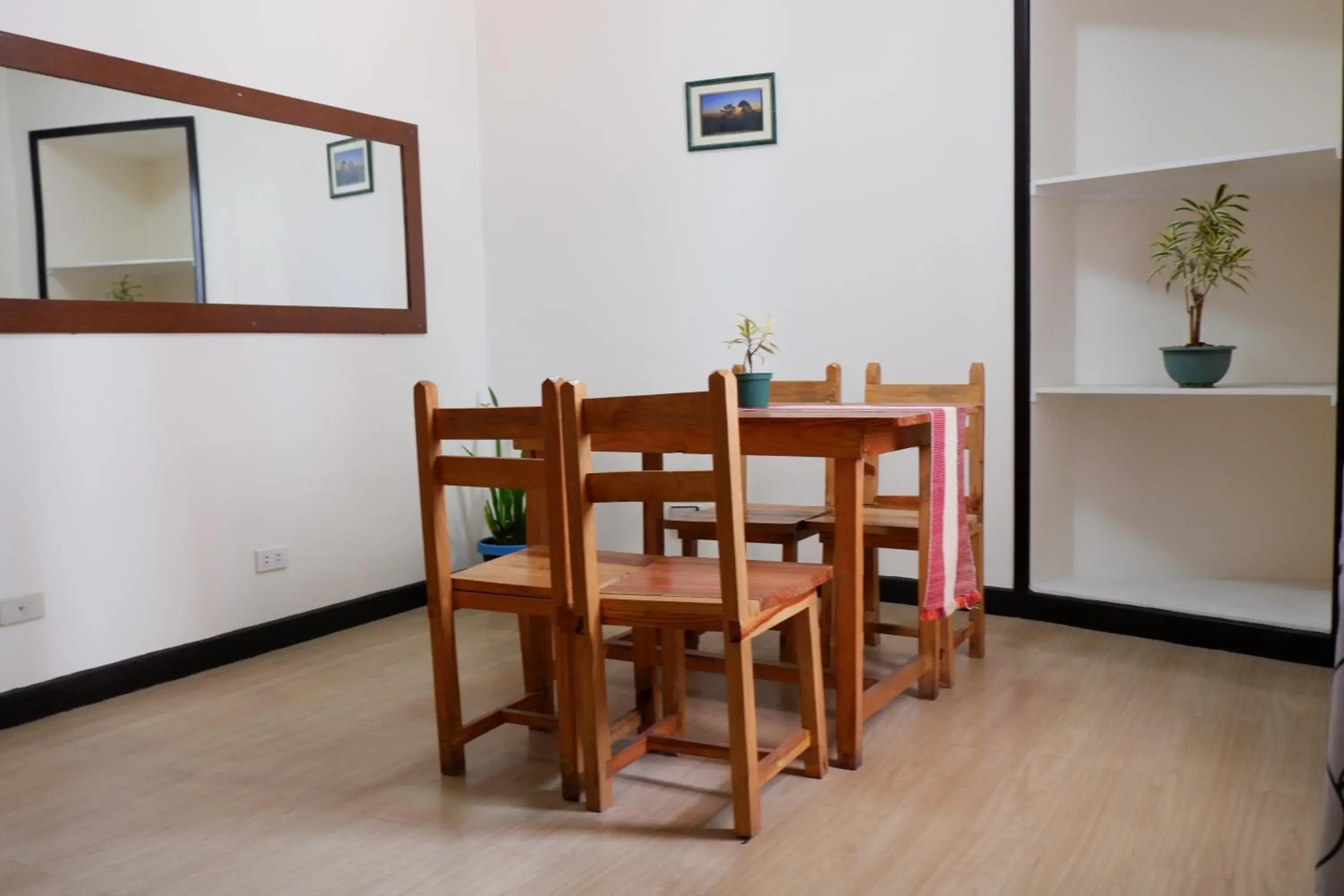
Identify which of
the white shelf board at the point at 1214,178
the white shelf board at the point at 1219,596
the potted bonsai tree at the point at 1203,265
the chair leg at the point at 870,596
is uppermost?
the white shelf board at the point at 1214,178

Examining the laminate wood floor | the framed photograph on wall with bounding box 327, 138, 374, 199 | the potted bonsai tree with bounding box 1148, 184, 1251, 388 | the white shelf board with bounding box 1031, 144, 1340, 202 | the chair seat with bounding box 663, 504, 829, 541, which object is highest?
the framed photograph on wall with bounding box 327, 138, 374, 199

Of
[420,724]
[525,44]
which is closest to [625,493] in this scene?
[420,724]

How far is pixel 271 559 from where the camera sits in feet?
12.0

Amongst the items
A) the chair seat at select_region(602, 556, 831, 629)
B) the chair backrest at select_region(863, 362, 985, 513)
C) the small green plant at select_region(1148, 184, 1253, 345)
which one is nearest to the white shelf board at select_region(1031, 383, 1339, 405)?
the small green plant at select_region(1148, 184, 1253, 345)

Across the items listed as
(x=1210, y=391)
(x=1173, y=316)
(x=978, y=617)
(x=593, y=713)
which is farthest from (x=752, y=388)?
(x=1173, y=316)

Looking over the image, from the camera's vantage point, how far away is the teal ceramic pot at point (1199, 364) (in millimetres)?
3367

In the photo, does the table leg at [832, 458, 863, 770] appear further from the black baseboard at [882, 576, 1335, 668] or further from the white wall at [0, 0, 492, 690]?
the white wall at [0, 0, 492, 690]

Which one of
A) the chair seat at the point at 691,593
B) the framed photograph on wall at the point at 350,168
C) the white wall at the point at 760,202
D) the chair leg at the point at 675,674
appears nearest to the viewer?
the chair seat at the point at 691,593

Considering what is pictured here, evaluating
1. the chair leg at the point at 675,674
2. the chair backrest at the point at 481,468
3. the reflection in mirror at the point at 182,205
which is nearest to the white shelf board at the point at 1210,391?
the chair leg at the point at 675,674

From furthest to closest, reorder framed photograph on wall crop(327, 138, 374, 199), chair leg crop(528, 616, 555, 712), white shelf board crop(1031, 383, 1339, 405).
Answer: framed photograph on wall crop(327, 138, 374, 199), white shelf board crop(1031, 383, 1339, 405), chair leg crop(528, 616, 555, 712)

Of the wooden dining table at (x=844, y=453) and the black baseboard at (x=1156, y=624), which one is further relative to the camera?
the black baseboard at (x=1156, y=624)

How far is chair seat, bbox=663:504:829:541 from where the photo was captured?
2.90 meters

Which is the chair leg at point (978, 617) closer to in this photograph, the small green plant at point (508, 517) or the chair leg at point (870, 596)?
the chair leg at point (870, 596)

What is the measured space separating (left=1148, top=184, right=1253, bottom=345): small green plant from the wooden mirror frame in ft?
8.93
